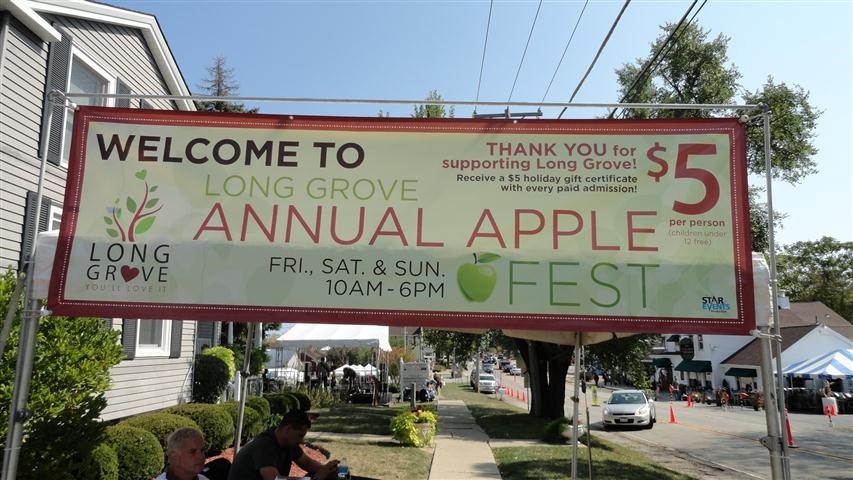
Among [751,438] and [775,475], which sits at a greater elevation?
[775,475]

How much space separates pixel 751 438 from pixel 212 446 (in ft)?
62.1

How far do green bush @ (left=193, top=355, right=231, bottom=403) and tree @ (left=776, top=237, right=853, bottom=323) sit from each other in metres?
72.7

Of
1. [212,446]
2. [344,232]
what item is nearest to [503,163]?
[344,232]

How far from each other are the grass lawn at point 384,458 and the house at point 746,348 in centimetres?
2642

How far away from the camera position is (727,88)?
22578mm

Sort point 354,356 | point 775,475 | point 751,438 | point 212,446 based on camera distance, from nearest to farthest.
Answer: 1. point 775,475
2. point 212,446
3. point 751,438
4. point 354,356

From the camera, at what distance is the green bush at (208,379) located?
600 inches

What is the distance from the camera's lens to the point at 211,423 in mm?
9883

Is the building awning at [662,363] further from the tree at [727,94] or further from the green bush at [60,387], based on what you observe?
the green bush at [60,387]

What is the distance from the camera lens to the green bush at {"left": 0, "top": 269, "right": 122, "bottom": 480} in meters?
4.97

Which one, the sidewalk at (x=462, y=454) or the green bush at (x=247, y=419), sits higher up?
the green bush at (x=247, y=419)

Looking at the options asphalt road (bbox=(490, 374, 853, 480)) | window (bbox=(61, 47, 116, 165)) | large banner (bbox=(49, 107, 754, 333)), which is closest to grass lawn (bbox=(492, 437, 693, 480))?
asphalt road (bbox=(490, 374, 853, 480))

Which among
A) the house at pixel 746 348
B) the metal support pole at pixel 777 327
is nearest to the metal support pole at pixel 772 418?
the metal support pole at pixel 777 327

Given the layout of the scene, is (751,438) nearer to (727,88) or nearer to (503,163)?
(727,88)
